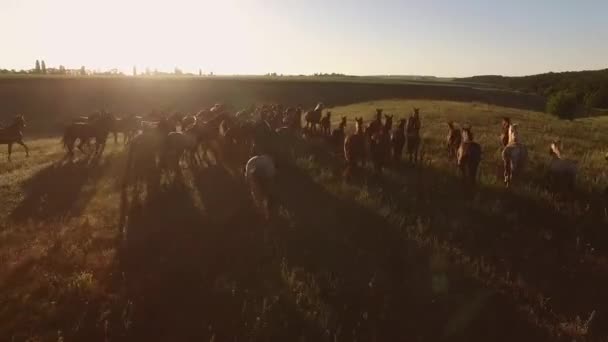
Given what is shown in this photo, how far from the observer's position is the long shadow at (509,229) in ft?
29.5

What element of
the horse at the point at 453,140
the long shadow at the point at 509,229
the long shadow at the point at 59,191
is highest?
the horse at the point at 453,140

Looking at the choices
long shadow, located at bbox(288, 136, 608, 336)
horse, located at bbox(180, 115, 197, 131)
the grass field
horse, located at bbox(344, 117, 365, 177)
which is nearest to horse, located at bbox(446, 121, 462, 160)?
long shadow, located at bbox(288, 136, 608, 336)

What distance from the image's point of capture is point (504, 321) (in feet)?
25.8

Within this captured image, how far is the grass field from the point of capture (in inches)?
301

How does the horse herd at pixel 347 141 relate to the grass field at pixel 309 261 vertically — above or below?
above

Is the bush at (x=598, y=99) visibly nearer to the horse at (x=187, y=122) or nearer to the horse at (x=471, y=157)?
the horse at (x=471, y=157)

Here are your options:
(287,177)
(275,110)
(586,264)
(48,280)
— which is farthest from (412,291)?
(275,110)

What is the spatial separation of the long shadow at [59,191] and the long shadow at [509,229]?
9030mm

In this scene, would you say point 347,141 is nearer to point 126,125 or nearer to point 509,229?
point 509,229

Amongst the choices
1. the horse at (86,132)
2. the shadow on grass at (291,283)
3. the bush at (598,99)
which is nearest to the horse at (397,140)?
the shadow on grass at (291,283)

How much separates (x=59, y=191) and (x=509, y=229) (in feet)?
45.7

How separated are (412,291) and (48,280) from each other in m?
6.97

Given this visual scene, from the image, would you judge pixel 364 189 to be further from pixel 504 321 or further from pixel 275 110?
pixel 275 110

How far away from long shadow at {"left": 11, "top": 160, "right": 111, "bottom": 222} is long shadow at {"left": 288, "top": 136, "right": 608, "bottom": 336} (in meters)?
9.03
